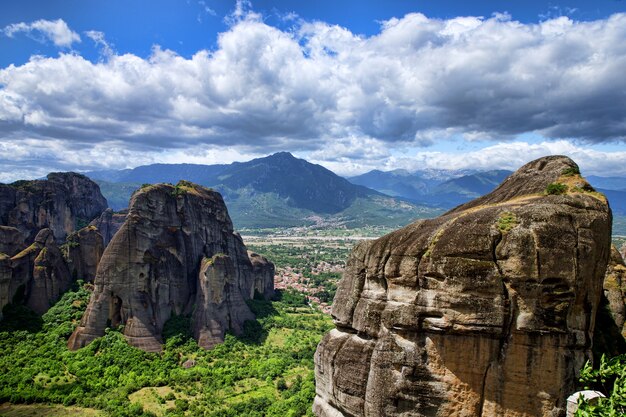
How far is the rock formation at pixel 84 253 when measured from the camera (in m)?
57.6

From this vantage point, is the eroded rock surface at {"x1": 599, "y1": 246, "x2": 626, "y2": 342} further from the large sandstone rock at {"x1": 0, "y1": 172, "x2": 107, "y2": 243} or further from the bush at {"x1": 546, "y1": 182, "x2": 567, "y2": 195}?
the large sandstone rock at {"x1": 0, "y1": 172, "x2": 107, "y2": 243}

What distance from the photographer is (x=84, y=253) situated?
192ft

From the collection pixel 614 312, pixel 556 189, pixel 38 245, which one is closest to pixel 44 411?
pixel 38 245

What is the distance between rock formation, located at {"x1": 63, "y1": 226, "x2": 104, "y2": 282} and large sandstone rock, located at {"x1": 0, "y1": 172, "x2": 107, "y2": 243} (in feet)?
60.1

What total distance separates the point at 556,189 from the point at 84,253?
58.6 m

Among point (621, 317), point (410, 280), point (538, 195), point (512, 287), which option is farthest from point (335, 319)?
point (621, 317)

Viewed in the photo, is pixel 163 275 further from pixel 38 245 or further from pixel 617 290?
pixel 617 290

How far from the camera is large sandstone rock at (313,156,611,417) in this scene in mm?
14906

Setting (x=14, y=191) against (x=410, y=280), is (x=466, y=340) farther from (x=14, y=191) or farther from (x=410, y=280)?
(x=14, y=191)

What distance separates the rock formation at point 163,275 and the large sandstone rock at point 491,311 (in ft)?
127

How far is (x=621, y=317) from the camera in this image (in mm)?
19422

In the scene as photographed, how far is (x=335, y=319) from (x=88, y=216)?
91.7m

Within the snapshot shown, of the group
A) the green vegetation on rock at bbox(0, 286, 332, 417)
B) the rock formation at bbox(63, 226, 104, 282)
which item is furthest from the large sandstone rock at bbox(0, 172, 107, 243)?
A: the green vegetation on rock at bbox(0, 286, 332, 417)

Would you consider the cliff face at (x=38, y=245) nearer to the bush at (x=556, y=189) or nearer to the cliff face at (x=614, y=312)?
the bush at (x=556, y=189)
